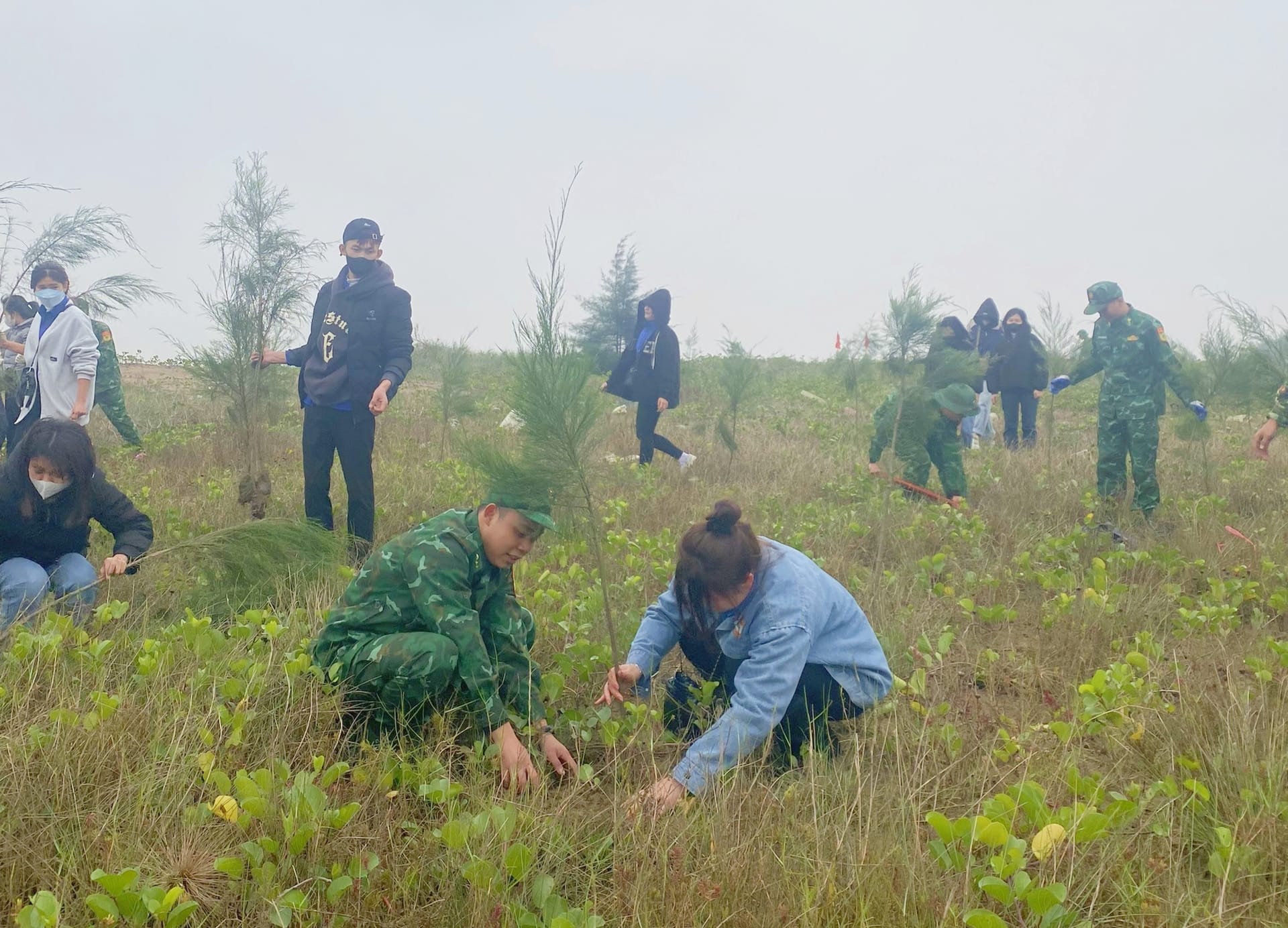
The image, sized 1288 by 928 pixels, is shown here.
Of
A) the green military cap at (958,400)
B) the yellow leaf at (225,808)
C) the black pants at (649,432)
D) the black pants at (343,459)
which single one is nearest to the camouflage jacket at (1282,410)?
the green military cap at (958,400)

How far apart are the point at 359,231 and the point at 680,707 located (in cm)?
336

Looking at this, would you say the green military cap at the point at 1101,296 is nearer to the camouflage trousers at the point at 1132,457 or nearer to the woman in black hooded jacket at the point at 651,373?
the camouflage trousers at the point at 1132,457

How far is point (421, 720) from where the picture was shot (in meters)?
2.60

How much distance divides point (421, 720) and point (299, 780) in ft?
2.33

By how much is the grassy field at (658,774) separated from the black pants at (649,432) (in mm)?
3454

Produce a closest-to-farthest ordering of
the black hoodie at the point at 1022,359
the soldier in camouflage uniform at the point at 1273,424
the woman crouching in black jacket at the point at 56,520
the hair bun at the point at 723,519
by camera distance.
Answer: the hair bun at the point at 723,519, the woman crouching in black jacket at the point at 56,520, the soldier in camouflage uniform at the point at 1273,424, the black hoodie at the point at 1022,359

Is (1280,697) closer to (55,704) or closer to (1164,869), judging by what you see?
(1164,869)

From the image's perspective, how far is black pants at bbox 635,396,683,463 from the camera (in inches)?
313

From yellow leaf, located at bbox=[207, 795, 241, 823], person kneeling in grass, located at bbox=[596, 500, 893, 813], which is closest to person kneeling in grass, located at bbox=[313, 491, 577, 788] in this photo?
person kneeling in grass, located at bbox=[596, 500, 893, 813]

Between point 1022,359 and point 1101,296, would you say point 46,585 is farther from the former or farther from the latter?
point 1022,359

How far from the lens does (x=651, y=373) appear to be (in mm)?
7957

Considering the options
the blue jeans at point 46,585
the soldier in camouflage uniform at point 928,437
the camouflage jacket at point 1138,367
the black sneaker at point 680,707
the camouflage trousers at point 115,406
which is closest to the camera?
the black sneaker at point 680,707

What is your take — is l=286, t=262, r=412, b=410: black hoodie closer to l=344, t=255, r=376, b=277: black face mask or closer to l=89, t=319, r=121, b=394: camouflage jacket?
l=344, t=255, r=376, b=277: black face mask

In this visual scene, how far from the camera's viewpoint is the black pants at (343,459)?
4691 mm
